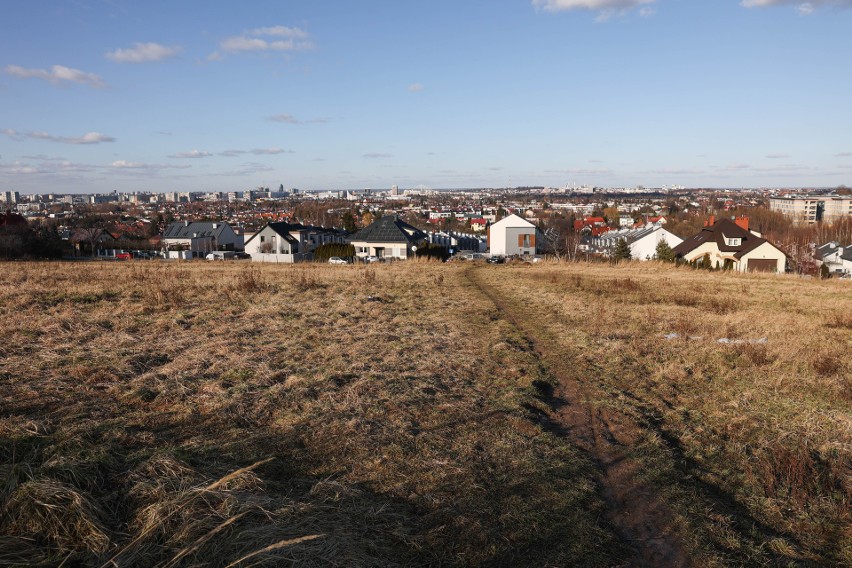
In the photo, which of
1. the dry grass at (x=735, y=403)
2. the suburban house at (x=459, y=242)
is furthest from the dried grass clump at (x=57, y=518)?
the suburban house at (x=459, y=242)

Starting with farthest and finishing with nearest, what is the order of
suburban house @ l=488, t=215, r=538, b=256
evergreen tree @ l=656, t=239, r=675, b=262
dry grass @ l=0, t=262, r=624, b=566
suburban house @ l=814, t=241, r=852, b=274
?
suburban house @ l=488, t=215, r=538, b=256 < suburban house @ l=814, t=241, r=852, b=274 < evergreen tree @ l=656, t=239, r=675, b=262 < dry grass @ l=0, t=262, r=624, b=566

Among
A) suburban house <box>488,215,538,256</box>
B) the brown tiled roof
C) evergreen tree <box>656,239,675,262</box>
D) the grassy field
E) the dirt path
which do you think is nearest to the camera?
the grassy field

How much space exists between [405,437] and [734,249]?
40544mm

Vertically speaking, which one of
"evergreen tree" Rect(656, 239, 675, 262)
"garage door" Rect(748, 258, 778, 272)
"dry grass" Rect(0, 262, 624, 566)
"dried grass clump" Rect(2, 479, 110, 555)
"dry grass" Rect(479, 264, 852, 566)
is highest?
"dried grass clump" Rect(2, 479, 110, 555)

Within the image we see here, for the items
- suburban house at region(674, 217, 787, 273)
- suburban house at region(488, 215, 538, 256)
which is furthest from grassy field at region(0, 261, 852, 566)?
suburban house at region(488, 215, 538, 256)

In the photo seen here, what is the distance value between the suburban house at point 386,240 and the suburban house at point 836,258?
3390cm

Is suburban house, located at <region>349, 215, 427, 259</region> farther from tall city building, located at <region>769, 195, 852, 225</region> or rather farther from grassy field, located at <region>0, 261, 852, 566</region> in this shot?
tall city building, located at <region>769, 195, 852, 225</region>

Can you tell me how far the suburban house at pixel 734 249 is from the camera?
3678 cm

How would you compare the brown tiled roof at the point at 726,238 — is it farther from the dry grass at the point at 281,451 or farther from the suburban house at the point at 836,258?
the dry grass at the point at 281,451

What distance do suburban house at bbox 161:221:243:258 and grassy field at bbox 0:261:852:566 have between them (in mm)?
45065

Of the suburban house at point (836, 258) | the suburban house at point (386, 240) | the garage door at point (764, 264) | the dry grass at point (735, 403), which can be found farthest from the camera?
the suburban house at point (836, 258)

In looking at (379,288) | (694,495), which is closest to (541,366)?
(694,495)

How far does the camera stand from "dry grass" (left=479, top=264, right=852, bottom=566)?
13.9 feet

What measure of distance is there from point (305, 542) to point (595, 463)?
3.07 m
